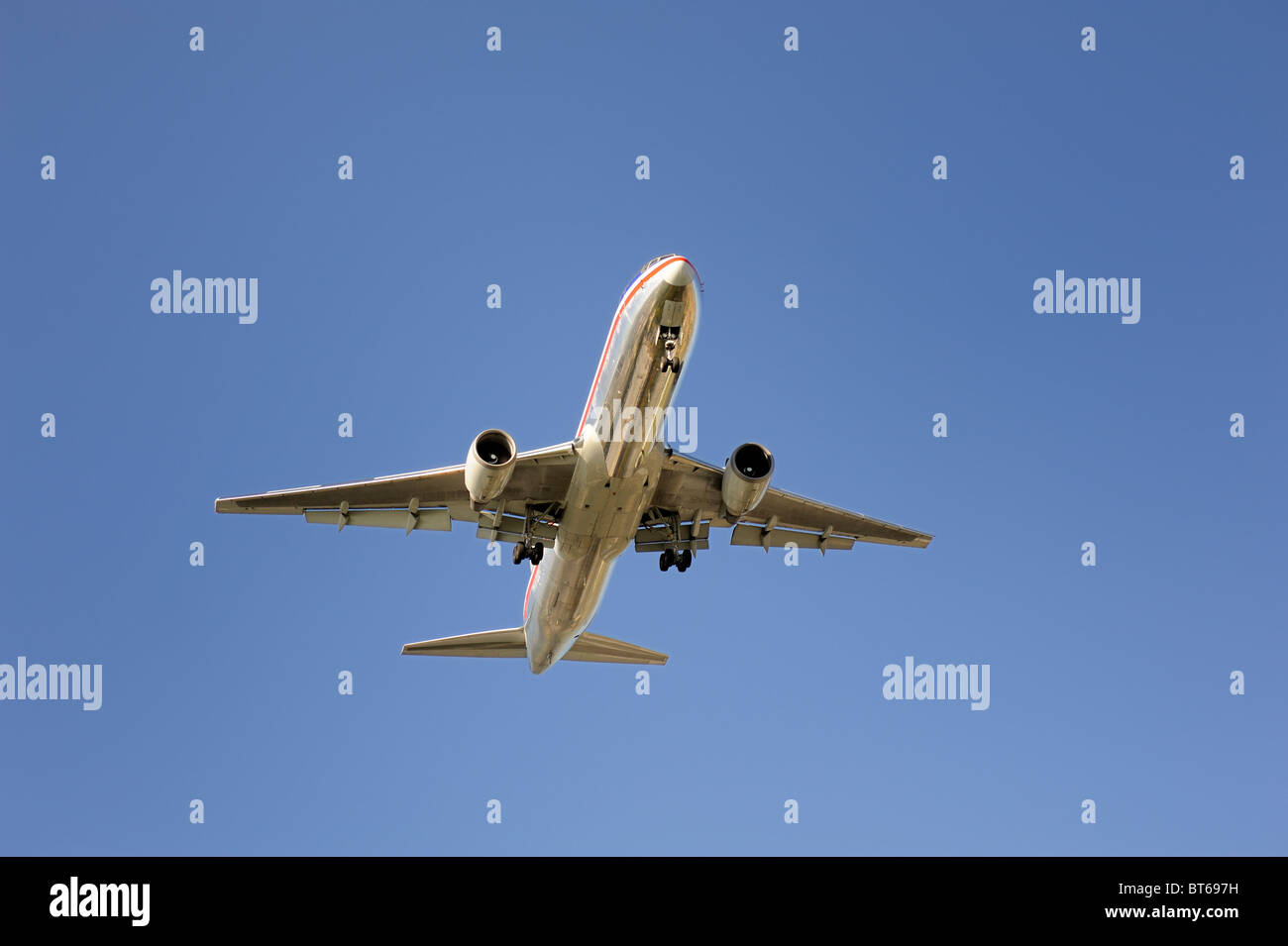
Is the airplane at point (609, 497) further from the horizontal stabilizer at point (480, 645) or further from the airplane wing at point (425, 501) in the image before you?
the horizontal stabilizer at point (480, 645)

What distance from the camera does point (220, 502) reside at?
96.6 ft

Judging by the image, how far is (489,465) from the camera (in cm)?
2633

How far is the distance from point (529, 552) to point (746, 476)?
599 cm

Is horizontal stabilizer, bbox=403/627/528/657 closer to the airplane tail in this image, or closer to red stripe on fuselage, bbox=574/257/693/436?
the airplane tail

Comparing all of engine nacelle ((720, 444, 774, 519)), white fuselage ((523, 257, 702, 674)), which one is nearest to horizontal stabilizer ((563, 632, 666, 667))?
white fuselage ((523, 257, 702, 674))

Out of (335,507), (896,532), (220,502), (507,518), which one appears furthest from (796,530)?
(220,502)

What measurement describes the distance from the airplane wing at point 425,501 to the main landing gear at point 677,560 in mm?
3212

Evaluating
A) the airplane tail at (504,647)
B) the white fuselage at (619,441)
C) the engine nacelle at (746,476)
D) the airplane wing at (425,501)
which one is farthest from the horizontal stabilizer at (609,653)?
the engine nacelle at (746,476)

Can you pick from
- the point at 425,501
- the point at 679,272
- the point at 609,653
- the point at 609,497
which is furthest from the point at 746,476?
the point at 609,653

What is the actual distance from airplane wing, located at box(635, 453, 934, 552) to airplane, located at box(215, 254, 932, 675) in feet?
0.13

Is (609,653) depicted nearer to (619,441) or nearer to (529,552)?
(529,552)

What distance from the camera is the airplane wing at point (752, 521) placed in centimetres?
2994

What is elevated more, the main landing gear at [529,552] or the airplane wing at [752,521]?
the airplane wing at [752,521]

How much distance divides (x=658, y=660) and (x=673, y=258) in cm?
1821
